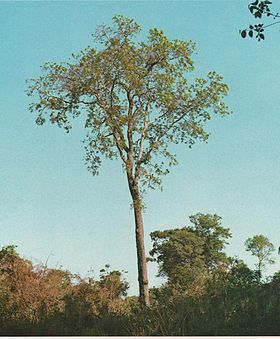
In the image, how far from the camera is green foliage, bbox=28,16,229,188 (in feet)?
33.3

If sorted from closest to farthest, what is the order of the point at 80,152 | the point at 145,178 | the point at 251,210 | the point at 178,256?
the point at 251,210, the point at 145,178, the point at 80,152, the point at 178,256

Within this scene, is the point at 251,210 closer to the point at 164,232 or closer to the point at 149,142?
the point at 149,142

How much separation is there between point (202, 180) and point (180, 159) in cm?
70

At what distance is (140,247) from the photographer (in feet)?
30.8

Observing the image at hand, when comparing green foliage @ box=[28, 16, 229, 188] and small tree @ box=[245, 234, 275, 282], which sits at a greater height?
green foliage @ box=[28, 16, 229, 188]

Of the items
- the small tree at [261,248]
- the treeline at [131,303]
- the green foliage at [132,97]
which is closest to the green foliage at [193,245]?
the small tree at [261,248]

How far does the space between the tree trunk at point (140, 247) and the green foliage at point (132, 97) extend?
1.12 ft

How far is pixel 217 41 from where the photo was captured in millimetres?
9336

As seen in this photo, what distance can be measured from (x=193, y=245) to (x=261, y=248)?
16.7 feet

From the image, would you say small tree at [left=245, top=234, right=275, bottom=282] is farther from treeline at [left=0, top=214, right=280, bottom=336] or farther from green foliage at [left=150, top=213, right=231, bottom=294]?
green foliage at [left=150, top=213, right=231, bottom=294]

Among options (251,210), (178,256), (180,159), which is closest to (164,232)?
(178,256)

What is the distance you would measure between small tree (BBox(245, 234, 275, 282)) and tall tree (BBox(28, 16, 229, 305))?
3.42 meters

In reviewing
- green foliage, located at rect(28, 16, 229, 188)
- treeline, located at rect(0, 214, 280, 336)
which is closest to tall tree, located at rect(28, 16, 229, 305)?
green foliage, located at rect(28, 16, 229, 188)

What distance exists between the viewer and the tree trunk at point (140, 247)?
29.7 feet
